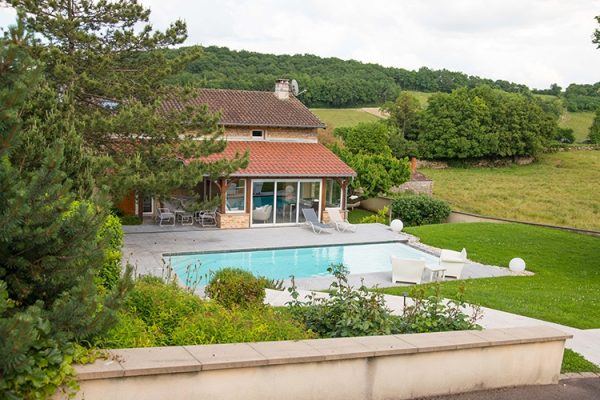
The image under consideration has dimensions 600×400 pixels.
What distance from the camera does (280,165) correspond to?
23.3 m

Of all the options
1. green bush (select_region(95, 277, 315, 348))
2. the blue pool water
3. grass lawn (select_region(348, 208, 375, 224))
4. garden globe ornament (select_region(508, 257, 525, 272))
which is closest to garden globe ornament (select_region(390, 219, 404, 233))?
the blue pool water

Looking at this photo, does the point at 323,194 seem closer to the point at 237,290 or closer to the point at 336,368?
the point at 237,290

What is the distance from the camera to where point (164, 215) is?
71.8ft

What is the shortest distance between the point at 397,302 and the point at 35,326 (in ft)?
27.1

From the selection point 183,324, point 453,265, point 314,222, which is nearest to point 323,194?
point 314,222

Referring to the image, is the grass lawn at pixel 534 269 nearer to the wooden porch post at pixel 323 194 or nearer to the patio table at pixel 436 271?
the patio table at pixel 436 271

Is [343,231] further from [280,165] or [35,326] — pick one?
[35,326]

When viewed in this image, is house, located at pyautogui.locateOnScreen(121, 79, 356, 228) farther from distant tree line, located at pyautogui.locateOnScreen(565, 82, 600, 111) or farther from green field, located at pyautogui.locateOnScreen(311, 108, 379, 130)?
distant tree line, located at pyautogui.locateOnScreen(565, 82, 600, 111)

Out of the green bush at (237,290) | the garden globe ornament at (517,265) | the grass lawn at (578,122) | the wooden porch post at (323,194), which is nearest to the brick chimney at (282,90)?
the wooden porch post at (323,194)

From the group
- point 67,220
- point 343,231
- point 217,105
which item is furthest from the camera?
point 217,105

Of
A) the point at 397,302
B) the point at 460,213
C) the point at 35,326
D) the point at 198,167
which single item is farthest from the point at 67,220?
the point at 460,213

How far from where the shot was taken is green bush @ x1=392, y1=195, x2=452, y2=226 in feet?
85.0

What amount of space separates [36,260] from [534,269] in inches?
606

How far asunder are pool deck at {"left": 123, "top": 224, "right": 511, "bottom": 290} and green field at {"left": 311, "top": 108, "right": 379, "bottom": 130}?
3999 centimetres
